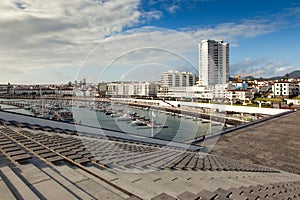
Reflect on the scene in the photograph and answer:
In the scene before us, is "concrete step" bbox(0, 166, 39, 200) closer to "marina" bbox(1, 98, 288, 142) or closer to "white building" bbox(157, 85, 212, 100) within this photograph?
"white building" bbox(157, 85, 212, 100)

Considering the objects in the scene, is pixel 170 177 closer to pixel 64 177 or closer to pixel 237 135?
pixel 64 177

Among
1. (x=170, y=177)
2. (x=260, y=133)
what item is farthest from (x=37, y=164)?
(x=260, y=133)

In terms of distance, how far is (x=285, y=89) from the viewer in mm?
32375

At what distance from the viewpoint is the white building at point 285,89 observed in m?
32.2

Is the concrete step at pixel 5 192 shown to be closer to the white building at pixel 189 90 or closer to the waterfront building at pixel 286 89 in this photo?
the white building at pixel 189 90

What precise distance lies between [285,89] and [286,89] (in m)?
0.17

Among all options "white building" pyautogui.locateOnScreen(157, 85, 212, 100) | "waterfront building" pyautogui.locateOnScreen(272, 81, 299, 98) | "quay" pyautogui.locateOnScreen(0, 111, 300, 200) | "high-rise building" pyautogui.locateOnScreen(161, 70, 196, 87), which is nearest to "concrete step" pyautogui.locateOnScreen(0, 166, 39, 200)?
"quay" pyautogui.locateOnScreen(0, 111, 300, 200)

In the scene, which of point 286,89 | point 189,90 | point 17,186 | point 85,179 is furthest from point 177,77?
point 286,89

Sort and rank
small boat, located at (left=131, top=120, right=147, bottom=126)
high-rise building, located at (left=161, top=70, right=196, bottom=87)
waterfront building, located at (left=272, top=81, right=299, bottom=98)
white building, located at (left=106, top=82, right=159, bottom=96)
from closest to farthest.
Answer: high-rise building, located at (left=161, top=70, right=196, bottom=87) → white building, located at (left=106, top=82, right=159, bottom=96) → small boat, located at (left=131, top=120, right=147, bottom=126) → waterfront building, located at (left=272, top=81, right=299, bottom=98)

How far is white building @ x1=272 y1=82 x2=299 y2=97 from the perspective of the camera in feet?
105

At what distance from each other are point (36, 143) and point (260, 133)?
7.87 metres

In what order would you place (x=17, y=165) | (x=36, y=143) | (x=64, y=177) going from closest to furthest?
(x=64, y=177) < (x=17, y=165) < (x=36, y=143)

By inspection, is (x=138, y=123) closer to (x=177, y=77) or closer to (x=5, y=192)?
(x=177, y=77)

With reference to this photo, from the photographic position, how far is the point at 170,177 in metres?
1.98
